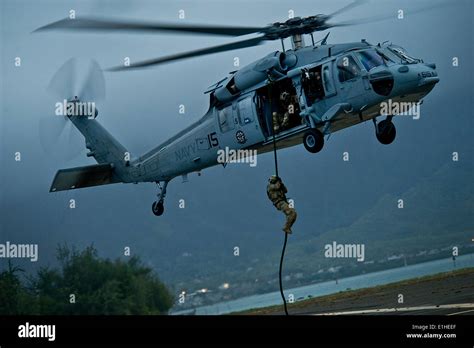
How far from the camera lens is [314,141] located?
1525 centimetres

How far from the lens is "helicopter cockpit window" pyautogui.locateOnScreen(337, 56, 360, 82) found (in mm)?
15023

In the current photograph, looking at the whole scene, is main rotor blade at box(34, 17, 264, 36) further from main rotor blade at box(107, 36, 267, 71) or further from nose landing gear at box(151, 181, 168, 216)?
nose landing gear at box(151, 181, 168, 216)

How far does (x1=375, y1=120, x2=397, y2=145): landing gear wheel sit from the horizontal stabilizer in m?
4.20

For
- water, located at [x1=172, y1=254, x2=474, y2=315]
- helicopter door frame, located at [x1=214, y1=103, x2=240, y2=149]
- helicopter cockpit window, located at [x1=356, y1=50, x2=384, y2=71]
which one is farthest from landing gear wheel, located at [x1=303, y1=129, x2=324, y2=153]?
water, located at [x1=172, y1=254, x2=474, y2=315]

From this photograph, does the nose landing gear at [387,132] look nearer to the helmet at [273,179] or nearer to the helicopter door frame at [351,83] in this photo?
the helicopter door frame at [351,83]

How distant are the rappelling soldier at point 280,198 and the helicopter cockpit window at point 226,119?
234cm

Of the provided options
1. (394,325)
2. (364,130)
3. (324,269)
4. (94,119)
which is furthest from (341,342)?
(94,119)

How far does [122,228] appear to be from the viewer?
15453 millimetres

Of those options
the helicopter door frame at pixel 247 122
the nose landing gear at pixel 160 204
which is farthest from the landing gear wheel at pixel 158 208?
the helicopter door frame at pixel 247 122

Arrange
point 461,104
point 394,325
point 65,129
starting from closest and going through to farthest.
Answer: point 394,325 → point 461,104 → point 65,129

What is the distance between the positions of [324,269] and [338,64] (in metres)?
2.79

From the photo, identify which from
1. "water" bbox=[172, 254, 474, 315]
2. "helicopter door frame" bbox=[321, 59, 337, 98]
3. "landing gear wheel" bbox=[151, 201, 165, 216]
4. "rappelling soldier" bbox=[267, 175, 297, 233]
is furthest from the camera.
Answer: "landing gear wheel" bbox=[151, 201, 165, 216]

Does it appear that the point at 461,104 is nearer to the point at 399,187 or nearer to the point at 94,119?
the point at 399,187

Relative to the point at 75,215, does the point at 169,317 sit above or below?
below
